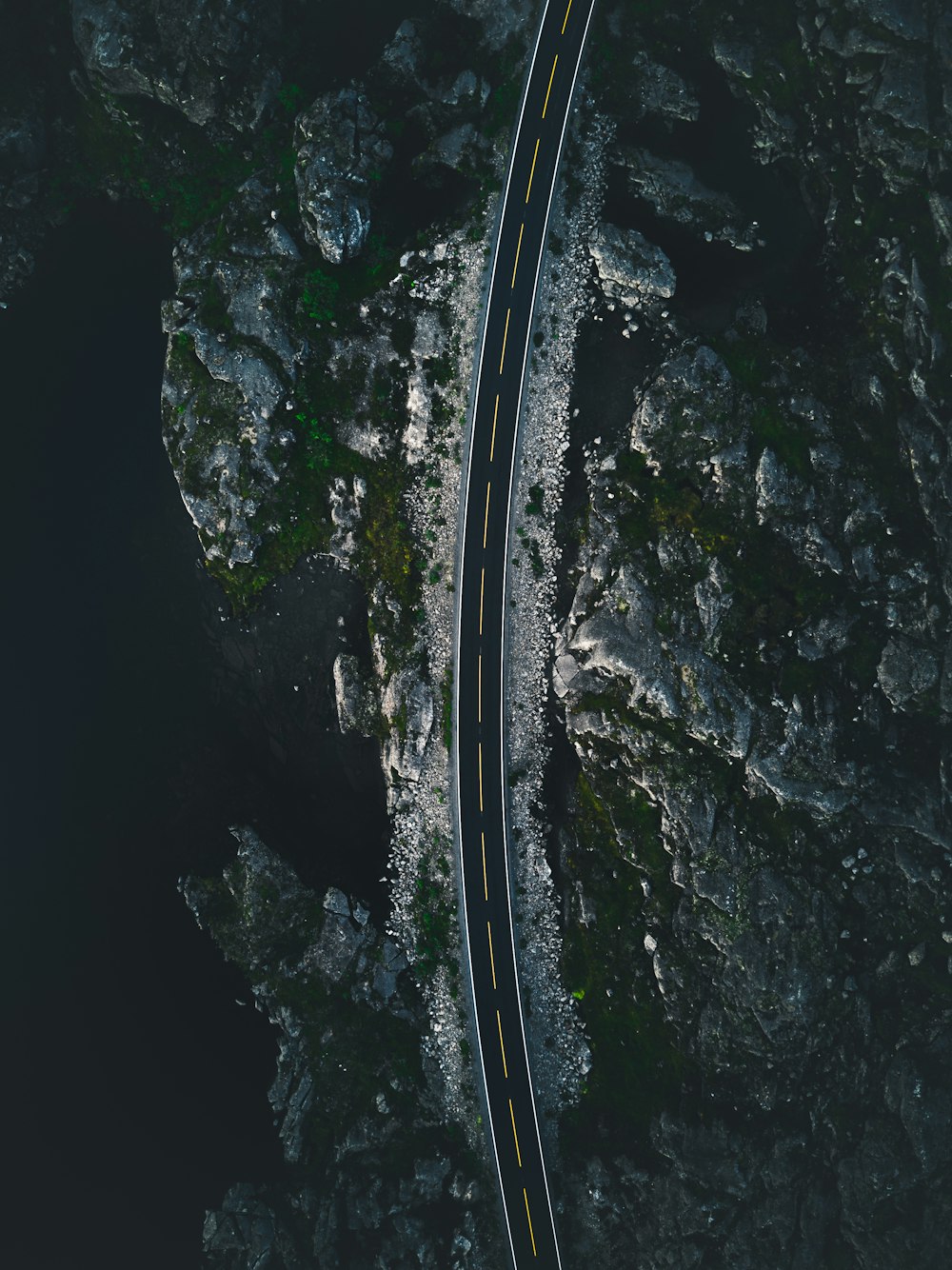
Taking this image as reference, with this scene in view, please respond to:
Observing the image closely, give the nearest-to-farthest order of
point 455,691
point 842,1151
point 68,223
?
1. point 842,1151
2. point 455,691
3. point 68,223

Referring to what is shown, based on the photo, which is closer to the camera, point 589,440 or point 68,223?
point 589,440

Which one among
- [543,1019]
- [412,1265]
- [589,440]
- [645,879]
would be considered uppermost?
[589,440]

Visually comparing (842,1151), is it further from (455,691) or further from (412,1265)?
(455,691)

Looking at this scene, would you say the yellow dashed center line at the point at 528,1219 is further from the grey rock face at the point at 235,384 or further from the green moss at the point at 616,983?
the grey rock face at the point at 235,384

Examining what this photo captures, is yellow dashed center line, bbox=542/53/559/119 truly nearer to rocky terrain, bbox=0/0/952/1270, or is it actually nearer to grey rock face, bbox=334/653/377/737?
rocky terrain, bbox=0/0/952/1270

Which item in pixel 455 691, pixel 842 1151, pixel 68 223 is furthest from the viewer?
pixel 68 223

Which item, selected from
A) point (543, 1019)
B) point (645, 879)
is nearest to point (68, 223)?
point (645, 879)

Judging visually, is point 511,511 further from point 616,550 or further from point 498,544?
point 616,550
